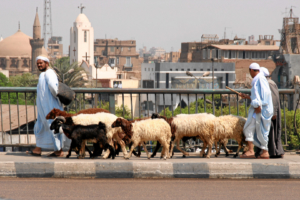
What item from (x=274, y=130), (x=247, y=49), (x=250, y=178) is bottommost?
(x=250, y=178)

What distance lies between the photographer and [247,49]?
114 meters

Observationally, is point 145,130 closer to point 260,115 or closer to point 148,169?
point 148,169

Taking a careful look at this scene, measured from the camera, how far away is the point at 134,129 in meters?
8.39

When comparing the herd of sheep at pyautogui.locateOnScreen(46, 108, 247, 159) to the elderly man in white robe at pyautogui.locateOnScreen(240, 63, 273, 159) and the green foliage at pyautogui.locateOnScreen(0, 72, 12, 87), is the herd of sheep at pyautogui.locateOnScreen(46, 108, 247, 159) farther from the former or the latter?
the green foliage at pyautogui.locateOnScreen(0, 72, 12, 87)

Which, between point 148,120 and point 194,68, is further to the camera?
point 194,68

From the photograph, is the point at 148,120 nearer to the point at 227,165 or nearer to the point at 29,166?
the point at 227,165

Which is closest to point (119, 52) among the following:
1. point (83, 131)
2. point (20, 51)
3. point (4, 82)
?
point (20, 51)

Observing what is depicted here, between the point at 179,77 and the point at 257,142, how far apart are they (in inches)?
3894

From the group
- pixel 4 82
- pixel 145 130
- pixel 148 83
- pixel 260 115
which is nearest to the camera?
pixel 145 130

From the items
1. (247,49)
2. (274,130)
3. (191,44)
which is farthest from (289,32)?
(274,130)

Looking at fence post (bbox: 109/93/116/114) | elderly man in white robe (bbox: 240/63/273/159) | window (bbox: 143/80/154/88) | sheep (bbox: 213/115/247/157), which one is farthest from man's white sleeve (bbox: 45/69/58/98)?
window (bbox: 143/80/154/88)
